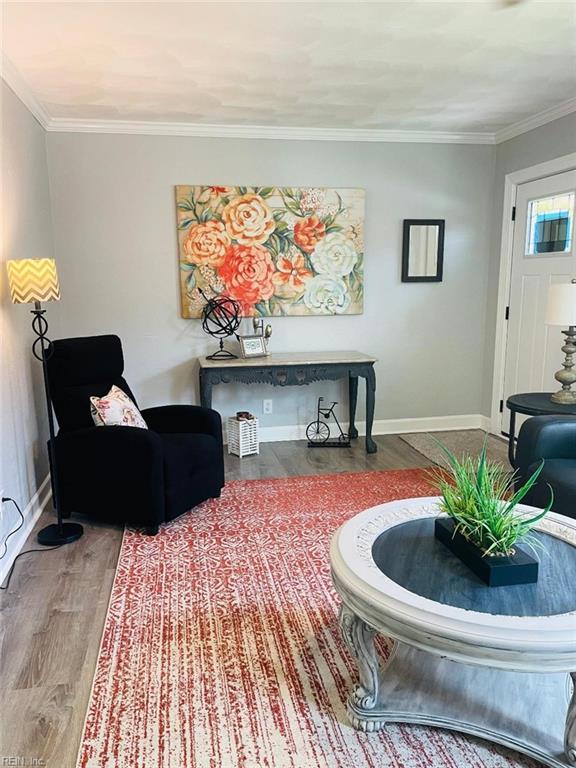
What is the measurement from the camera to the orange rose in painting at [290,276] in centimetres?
441

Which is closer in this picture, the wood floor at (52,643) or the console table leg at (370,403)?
the wood floor at (52,643)

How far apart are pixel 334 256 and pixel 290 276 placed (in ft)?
1.29

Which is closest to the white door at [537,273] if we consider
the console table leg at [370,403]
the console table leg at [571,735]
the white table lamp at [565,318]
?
the white table lamp at [565,318]

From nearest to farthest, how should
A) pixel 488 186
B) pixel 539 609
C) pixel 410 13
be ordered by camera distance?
pixel 539 609, pixel 410 13, pixel 488 186

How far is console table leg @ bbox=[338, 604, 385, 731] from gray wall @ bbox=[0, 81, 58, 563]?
1.75m

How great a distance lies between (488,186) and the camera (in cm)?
468

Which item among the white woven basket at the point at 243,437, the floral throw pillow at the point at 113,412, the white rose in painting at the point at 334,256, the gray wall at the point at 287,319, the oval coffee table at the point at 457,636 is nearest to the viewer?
the oval coffee table at the point at 457,636

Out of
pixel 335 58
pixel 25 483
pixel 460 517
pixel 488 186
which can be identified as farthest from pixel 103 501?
pixel 488 186

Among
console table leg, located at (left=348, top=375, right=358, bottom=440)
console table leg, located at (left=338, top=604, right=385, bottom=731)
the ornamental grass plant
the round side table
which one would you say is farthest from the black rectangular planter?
console table leg, located at (left=348, top=375, right=358, bottom=440)

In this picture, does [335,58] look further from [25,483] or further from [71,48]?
[25,483]

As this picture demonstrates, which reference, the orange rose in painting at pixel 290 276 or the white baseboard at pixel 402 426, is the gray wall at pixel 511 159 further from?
the orange rose in painting at pixel 290 276

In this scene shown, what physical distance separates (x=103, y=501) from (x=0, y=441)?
0.62 metres

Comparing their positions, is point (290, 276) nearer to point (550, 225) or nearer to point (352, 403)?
point (352, 403)

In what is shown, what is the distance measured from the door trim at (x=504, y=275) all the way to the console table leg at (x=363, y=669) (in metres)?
3.48
